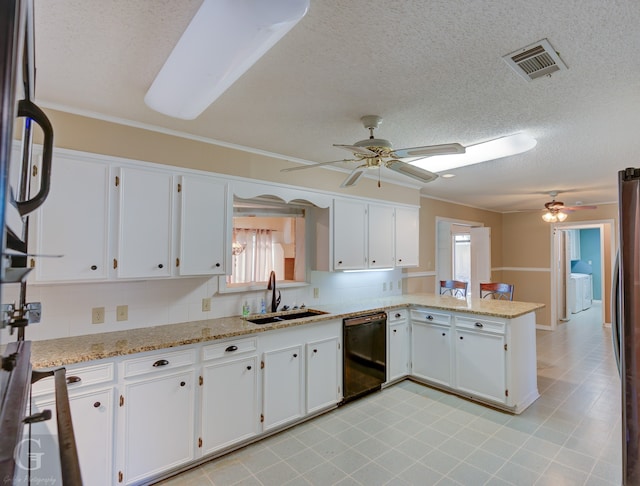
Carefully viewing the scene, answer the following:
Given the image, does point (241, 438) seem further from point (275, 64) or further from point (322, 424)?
point (275, 64)

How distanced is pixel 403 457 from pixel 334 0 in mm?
2899

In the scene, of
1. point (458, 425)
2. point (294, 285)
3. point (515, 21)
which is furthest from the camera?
point (294, 285)

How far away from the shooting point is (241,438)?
2633mm

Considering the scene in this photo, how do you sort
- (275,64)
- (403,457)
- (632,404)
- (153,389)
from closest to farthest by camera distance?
1. (632,404)
2. (275,64)
3. (153,389)
4. (403,457)

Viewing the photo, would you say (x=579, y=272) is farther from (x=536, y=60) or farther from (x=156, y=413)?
(x=156, y=413)

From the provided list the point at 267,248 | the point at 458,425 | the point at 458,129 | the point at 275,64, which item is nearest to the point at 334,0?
the point at 275,64

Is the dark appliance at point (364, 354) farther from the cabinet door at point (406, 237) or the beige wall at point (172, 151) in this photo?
the beige wall at point (172, 151)

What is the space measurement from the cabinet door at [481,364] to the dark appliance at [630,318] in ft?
5.46

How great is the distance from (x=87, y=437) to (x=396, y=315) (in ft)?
9.74

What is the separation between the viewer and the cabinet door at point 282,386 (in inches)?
110

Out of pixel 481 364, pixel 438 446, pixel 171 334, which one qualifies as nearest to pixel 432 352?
pixel 481 364

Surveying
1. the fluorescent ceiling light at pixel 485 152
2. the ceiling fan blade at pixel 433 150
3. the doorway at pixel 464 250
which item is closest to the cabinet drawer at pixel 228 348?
the ceiling fan blade at pixel 433 150

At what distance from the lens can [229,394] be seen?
2.58 meters

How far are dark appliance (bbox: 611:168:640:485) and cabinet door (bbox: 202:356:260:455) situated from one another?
2272 mm
